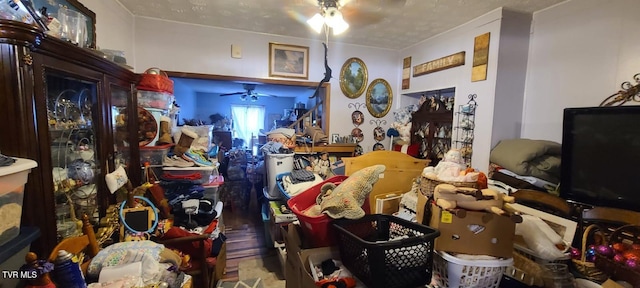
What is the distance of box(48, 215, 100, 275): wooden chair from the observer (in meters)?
1.10

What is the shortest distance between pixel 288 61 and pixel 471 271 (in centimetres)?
278

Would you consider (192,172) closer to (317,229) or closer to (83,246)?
(83,246)

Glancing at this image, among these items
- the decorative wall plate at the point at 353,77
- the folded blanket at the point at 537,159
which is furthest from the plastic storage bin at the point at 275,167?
the folded blanket at the point at 537,159

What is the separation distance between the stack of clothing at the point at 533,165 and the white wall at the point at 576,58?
0.91 ft

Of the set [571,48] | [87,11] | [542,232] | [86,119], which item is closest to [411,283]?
[542,232]

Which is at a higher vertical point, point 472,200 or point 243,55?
point 243,55

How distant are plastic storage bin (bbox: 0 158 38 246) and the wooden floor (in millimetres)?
1662

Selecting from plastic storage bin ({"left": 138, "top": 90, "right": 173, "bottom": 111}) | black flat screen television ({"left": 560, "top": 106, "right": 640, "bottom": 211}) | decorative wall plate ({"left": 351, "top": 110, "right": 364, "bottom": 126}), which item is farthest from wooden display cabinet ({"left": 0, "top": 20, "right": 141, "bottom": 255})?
black flat screen television ({"left": 560, "top": 106, "right": 640, "bottom": 211})

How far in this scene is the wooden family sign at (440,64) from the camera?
2660 millimetres

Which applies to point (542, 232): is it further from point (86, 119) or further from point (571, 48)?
point (86, 119)

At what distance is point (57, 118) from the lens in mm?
1280

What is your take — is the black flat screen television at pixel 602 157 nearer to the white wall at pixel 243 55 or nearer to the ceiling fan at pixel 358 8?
the ceiling fan at pixel 358 8

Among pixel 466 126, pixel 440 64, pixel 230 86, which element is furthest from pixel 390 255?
pixel 230 86

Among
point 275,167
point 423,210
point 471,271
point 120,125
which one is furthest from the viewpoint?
point 275,167
